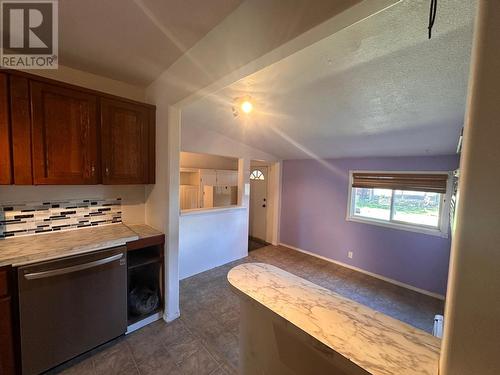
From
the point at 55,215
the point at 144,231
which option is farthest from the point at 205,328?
the point at 55,215

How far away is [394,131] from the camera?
237 cm

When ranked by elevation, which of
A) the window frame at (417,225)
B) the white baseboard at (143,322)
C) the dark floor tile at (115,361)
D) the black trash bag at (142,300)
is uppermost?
the window frame at (417,225)

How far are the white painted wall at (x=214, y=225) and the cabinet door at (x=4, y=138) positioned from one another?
66.5 inches

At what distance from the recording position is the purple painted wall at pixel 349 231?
2918mm

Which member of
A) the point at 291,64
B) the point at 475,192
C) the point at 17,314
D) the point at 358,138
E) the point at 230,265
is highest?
the point at 291,64

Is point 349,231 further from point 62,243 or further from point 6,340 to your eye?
point 6,340

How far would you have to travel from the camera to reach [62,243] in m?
Result: 1.65

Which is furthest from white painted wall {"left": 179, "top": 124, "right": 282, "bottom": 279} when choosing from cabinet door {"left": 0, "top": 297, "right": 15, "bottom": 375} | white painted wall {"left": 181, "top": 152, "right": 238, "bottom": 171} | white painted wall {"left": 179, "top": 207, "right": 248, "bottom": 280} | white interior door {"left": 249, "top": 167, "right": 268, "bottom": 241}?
cabinet door {"left": 0, "top": 297, "right": 15, "bottom": 375}

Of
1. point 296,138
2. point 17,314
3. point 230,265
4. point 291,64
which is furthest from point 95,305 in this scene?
point 296,138

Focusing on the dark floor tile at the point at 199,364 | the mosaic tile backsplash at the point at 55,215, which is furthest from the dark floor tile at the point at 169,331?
the mosaic tile backsplash at the point at 55,215

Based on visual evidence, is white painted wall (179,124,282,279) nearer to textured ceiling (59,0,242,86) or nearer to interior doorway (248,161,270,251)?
interior doorway (248,161,270,251)

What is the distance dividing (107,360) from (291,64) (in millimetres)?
2708

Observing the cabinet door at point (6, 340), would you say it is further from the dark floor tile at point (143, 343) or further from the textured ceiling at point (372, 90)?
the textured ceiling at point (372, 90)

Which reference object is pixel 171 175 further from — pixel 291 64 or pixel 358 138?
pixel 358 138
